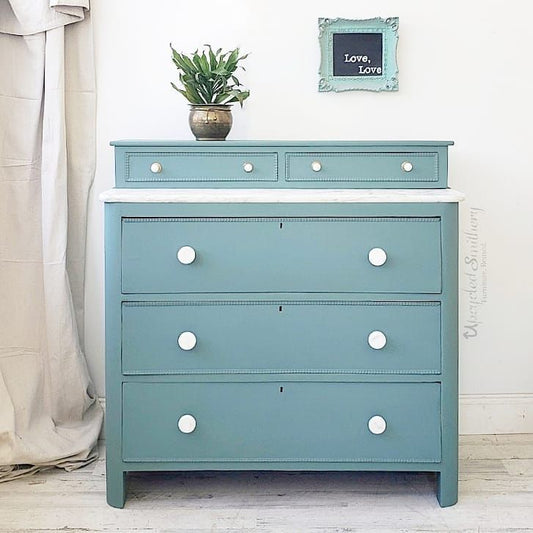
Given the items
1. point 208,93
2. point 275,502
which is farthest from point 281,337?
point 208,93

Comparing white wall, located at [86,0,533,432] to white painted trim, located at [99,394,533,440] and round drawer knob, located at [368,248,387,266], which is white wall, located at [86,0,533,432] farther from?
round drawer knob, located at [368,248,387,266]

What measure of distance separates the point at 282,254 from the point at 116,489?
2.53 ft

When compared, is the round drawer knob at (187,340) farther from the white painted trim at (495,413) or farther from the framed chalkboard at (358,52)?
the white painted trim at (495,413)

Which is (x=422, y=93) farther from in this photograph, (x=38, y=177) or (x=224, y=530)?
(x=224, y=530)

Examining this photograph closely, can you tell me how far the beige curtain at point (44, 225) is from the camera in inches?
106

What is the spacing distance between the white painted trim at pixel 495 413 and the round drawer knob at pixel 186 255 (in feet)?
3.77

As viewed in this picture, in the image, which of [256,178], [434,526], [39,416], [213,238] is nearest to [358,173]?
[256,178]

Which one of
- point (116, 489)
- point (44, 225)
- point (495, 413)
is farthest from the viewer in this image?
point (495, 413)

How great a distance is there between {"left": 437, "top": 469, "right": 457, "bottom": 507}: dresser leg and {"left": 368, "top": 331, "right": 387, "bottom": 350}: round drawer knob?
386mm

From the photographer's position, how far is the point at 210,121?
8.31 ft

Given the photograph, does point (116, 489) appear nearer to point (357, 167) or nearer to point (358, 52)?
point (357, 167)

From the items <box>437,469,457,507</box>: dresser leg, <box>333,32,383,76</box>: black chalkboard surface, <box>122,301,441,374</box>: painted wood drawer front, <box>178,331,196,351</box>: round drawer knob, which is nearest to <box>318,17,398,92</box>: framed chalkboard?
<box>333,32,383,76</box>: black chalkboard surface

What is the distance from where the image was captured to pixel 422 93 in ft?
9.39

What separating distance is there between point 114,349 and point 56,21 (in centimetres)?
103
